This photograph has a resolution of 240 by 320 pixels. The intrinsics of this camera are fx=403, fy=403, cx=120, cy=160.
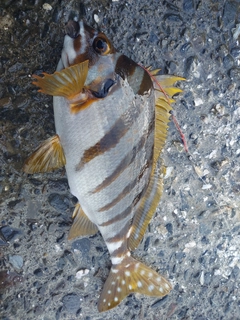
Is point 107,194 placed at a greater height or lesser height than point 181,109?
greater

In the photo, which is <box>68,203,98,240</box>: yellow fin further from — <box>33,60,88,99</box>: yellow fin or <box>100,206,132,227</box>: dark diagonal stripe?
<box>33,60,88,99</box>: yellow fin

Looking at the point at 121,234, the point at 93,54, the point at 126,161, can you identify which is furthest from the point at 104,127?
the point at 121,234

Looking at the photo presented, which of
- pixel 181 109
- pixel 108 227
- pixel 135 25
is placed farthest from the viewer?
pixel 181 109

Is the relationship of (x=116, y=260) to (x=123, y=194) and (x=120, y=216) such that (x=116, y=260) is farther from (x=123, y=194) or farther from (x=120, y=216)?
(x=123, y=194)

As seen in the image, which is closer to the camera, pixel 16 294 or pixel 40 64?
pixel 40 64

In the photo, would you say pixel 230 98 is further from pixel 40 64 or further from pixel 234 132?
pixel 40 64

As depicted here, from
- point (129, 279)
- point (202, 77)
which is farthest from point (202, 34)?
point (129, 279)

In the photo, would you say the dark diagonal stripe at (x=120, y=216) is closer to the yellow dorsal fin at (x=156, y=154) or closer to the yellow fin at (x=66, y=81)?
the yellow dorsal fin at (x=156, y=154)

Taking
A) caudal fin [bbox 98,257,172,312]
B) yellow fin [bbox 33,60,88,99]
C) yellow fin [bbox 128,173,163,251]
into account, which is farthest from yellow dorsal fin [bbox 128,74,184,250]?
yellow fin [bbox 33,60,88,99]
